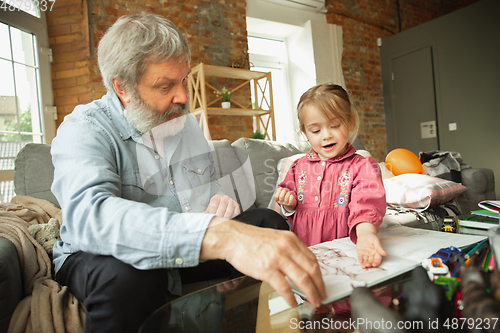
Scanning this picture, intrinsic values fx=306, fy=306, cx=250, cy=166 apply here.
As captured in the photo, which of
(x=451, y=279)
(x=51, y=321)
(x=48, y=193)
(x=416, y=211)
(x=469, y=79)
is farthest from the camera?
(x=469, y=79)

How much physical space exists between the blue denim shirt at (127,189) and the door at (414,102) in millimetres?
4150

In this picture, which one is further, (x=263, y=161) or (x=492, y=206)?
(x=263, y=161)

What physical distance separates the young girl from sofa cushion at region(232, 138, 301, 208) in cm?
66

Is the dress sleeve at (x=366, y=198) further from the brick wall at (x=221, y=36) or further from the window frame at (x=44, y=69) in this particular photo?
the window frame at (x=44, y=69)

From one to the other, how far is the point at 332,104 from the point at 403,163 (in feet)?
4.78

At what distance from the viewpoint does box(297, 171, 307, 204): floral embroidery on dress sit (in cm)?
107

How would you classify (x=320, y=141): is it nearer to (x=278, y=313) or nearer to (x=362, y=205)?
(x=362, y=205)

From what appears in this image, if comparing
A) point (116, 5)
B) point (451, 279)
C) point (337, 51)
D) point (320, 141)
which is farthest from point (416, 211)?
point (337, 51)

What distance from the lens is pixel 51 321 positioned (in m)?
0.64

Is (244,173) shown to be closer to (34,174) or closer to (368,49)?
(34,174)

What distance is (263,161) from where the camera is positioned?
6.02 feet

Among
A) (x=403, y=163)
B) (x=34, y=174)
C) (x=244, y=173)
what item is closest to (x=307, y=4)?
(x=403, y=163)

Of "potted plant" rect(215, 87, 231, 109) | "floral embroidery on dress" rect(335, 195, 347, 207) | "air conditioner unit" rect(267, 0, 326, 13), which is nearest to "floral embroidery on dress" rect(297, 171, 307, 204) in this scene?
"floral embroidery on dress" rect(335, 195, 347, 207)

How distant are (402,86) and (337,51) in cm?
111
